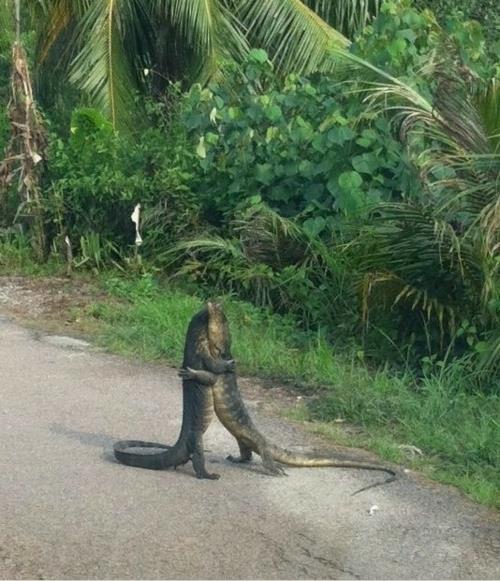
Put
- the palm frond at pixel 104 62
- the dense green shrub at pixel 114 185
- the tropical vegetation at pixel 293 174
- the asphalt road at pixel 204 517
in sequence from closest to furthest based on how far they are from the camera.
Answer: the asphalt road at pixel 204 517 → the tropical vegetation at pixel 293 174 → the dense green shrub at pixel 114 185 → the palm frond at pixel 104 62

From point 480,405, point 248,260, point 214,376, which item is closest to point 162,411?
point 214,376

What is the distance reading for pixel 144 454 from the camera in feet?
20.0

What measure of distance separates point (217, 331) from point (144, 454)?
29.6 inches

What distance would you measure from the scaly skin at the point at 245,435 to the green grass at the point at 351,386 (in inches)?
18.4

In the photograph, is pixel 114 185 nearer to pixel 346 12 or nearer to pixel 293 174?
pixel 293 174

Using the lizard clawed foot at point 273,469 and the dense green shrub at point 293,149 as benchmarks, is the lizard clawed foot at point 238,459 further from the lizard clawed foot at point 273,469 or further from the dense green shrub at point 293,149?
the dense green shrub at point 293,149

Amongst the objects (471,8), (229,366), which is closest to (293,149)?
(229,366)

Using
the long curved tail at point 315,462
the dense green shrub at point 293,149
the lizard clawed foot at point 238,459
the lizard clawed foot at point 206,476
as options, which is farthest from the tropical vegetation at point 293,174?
the lizard clawed foot at point 206,476

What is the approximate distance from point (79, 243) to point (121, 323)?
215 centimetres

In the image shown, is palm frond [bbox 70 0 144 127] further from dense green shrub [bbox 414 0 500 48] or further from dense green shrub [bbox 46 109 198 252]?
dense green shrub [bbox 414 0 500 48]

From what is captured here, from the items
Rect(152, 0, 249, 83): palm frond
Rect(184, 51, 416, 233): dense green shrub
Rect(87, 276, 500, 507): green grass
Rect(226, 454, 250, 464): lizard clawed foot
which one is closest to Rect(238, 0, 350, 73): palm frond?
Rect(152, 0, 249, 83): palm frond

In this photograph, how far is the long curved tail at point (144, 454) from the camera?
5.94 m

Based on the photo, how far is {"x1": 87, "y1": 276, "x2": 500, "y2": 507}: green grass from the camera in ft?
21.2

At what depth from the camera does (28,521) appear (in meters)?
5.30
